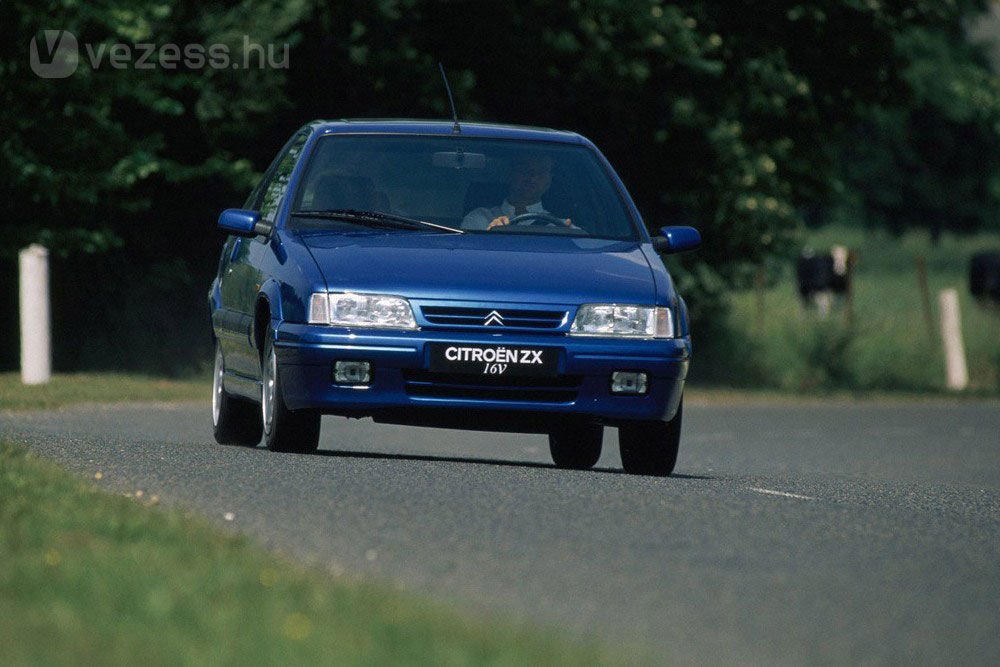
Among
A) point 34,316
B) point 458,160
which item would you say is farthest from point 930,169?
point 458,160

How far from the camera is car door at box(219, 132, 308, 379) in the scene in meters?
11.5

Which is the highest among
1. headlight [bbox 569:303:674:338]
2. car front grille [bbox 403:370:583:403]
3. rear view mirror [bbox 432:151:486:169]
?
rear view mirror [bbox 432:151:486:169]

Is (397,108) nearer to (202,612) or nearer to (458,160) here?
(458,160)

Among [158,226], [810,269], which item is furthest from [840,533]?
[810,269]

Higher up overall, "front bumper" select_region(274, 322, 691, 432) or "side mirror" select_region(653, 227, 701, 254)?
"side mirror" select_region(653, 227, 701, 254)

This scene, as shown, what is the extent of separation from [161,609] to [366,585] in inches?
37.5

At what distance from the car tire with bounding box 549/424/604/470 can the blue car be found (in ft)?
3.17

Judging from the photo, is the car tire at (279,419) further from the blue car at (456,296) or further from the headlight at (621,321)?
the headlight at (621,321)

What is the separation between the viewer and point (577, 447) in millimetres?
12602

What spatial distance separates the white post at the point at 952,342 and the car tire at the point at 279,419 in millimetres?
21048

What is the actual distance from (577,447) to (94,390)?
833cm

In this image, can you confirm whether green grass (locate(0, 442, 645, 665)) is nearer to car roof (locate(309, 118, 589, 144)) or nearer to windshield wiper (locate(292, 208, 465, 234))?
windshield wiper (locate(292, 208, 465, 234))

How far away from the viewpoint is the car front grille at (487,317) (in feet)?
34.3

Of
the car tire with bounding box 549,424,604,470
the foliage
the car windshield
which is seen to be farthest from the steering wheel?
the foliage
